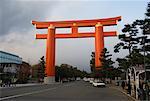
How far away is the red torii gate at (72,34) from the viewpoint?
67312 millimetres

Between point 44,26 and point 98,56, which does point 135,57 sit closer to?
point 98,56

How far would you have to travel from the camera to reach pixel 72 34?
67.9 metres

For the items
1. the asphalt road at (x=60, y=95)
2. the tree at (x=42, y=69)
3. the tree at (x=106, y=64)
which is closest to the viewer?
the asphalt road at (x=60, y=95)

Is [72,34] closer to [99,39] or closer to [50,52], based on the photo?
[99,39]

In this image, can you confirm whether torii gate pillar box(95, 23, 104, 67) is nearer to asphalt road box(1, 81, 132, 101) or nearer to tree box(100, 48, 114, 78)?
tree box(100, 48, 114, 78)

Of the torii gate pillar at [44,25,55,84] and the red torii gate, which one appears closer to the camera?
the red torii gate

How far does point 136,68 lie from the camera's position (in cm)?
2030

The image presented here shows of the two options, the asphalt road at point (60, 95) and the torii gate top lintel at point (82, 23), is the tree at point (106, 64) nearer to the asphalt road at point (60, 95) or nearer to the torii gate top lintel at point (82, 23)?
the torii gate top lintel at point (82, 23)

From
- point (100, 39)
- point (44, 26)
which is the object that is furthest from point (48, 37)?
point (100, 39)

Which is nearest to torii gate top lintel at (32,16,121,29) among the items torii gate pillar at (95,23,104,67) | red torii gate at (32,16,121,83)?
red torii gate at (32,16,121,83)

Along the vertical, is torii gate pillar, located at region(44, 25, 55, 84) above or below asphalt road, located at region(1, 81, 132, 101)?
above

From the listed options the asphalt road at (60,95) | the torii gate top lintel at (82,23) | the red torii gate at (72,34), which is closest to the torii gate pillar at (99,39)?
the red torii gate at (72,34)

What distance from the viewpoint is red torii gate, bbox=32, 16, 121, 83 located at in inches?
2650

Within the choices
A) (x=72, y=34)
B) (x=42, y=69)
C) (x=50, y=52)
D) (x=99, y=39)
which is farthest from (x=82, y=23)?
(x=42, y=69)
